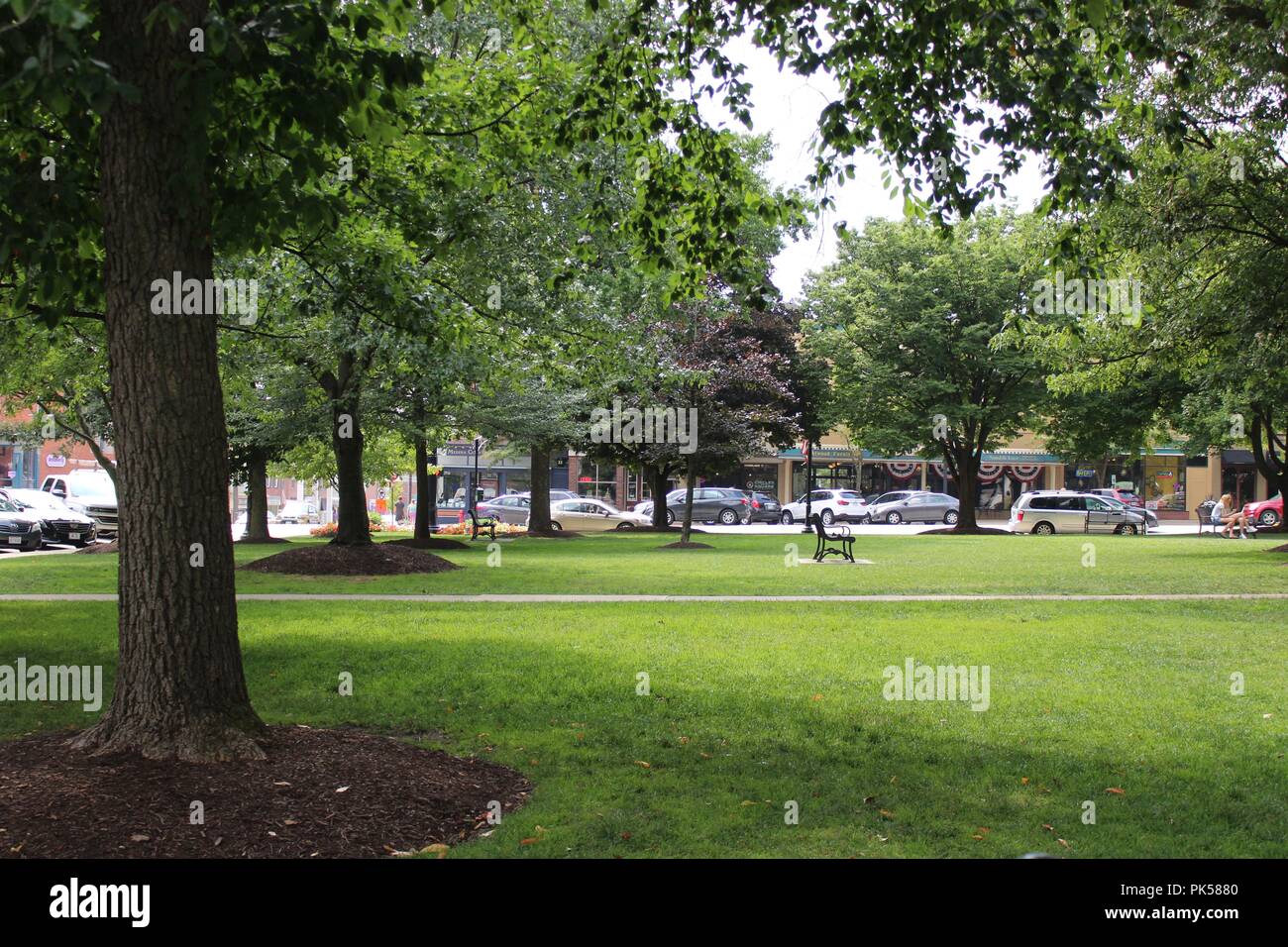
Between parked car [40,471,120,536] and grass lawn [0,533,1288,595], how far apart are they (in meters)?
8.58

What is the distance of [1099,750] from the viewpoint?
660cm

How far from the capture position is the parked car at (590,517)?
39.8 m

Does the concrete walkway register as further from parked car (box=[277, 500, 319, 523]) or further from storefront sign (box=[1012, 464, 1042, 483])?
storefront sign (box=[1012, 464, 1042, 483])

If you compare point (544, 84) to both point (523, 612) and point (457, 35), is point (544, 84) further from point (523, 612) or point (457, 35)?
point (457, 35)

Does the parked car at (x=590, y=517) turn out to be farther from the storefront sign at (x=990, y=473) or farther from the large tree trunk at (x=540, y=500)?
the storefront sign at (x=990, y=473)

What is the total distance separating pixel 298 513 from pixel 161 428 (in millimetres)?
47602

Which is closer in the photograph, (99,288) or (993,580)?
(99,288)

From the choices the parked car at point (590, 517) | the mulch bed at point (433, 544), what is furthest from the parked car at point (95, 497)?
the parked car at point (590, 517)

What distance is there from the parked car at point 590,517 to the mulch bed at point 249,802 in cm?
3225

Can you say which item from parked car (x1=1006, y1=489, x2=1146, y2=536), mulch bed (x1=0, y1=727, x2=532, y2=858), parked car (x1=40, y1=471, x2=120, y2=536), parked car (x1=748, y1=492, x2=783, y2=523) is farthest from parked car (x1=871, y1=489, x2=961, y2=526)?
mulch bed (x1=0, y1=727, x2=532, y2=858)

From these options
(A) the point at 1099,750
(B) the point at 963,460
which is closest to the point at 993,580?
(A) the point at 1099,750

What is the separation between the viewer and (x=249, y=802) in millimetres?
5051

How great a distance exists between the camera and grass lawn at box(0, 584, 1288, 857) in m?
5.12

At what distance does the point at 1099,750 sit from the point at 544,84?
6799mm
